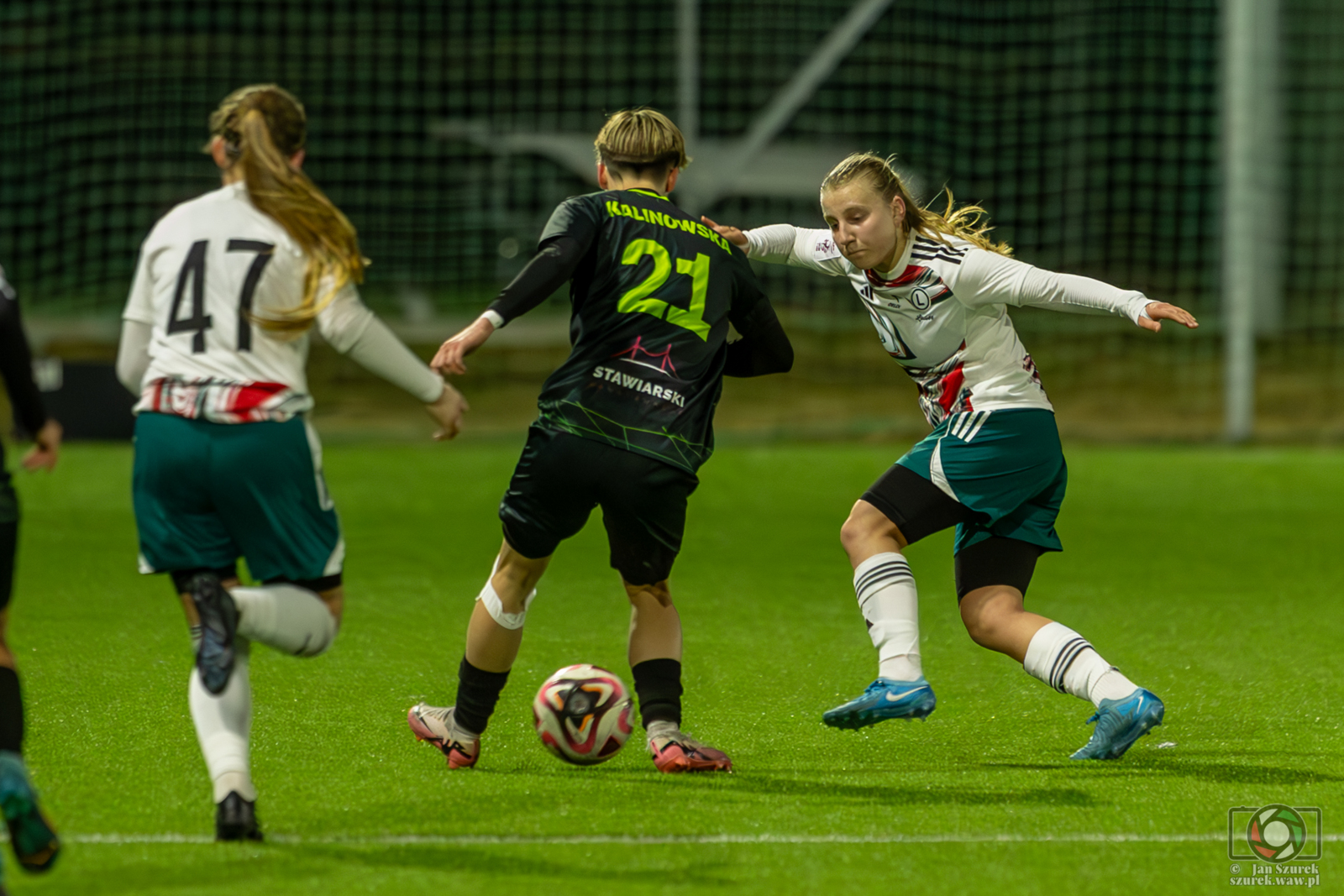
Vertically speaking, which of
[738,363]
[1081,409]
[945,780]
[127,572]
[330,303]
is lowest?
[1081,409]

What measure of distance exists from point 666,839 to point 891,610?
3.15ft

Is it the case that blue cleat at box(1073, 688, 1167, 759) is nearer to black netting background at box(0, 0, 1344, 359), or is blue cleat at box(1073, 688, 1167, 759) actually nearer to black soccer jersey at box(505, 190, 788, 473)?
black soccer jersey at box(505, 190, 788, 473)

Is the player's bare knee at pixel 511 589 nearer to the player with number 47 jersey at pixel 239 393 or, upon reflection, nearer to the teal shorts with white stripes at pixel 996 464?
the player with number 47 jersey at pixel 239 393

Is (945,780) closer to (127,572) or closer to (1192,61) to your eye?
(127,572)

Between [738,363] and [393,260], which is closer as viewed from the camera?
[738,363]

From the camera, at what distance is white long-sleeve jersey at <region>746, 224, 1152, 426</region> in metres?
3.91

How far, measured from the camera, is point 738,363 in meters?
4.09

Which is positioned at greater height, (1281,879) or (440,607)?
(1281,879)

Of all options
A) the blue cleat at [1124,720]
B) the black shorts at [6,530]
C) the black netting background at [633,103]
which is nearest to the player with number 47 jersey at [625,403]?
the blue cleat at [1124,720]

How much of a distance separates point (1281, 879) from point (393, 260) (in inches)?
421

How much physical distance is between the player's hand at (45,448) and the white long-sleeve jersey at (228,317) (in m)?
0.16

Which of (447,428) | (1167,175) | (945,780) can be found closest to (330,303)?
(447,428)

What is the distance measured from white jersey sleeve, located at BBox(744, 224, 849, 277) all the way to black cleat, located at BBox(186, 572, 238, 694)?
6.01 feet

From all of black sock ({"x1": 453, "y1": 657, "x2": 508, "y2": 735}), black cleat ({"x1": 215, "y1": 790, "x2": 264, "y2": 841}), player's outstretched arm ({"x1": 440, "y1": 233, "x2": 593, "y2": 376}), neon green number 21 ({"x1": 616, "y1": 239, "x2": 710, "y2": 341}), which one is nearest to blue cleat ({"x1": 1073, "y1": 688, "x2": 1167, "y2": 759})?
neon green number 21 ({"x1": 616, "y1": 239, "x2": 710, "y2": 341})
